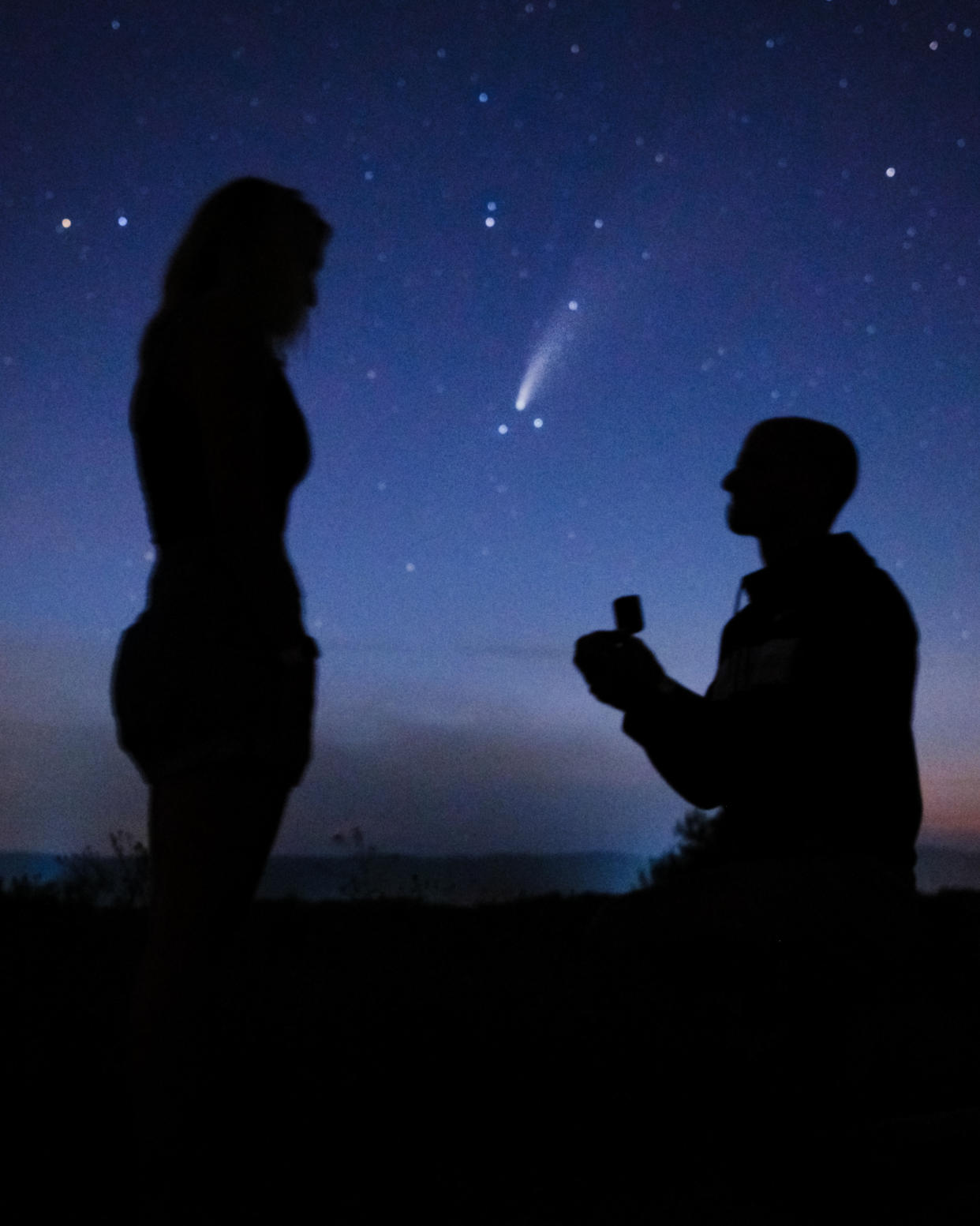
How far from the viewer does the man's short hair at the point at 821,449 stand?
3133 millimetres

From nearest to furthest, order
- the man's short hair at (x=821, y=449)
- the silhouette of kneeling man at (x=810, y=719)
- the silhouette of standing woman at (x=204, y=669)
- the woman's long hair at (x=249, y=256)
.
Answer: the silhouette of standing woman at (x=204, y=669) < the woman's long hair at (x=249, y=256) < the silhouette of kneeling man at (x=810, y=719) < the man's short hair at (x=821, y=449)

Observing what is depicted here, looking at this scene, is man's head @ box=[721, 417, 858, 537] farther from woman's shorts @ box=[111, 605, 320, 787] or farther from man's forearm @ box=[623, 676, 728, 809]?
woman's shorts @ box=[111, 605, 320, 787]

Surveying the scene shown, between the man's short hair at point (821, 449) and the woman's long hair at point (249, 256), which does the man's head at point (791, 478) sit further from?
the woman's long hair at point (249, 256)

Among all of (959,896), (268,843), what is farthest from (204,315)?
(959,896)

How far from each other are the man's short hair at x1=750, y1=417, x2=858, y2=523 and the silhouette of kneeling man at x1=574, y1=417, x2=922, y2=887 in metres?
0.39

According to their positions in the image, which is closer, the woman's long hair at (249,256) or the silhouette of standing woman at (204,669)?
the silhouette of standing woman at (204,669)

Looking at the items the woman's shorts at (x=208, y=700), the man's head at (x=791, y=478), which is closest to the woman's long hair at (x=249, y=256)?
the woman's shorts at (x=208, y=700)

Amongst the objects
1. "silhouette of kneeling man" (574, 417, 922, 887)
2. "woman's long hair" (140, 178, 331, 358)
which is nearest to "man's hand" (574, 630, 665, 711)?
"silhouette of kneeling man" (574, 417, 922, 887)

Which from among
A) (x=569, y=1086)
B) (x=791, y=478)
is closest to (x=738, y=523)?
(x=791, y=478)

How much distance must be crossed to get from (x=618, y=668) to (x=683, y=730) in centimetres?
21

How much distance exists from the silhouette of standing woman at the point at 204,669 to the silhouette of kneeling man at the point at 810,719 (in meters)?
0.85

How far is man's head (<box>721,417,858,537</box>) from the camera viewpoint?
3.14 metres

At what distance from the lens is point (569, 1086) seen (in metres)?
3.89

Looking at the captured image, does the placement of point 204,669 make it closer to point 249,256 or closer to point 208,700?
point 208,700
